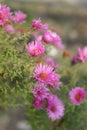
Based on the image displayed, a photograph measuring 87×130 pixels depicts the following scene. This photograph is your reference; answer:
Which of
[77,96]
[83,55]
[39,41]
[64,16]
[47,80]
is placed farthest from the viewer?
[64,16]

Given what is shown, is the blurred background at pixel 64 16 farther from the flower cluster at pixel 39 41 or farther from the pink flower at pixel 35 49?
the pink flower at pixel 35 49

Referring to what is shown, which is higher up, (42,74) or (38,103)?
(42,74)

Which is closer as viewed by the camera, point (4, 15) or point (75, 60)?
point (4, 15)

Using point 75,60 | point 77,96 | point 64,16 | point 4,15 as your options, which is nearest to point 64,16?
point 64,16

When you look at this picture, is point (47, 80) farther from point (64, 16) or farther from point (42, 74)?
point (64, 16)

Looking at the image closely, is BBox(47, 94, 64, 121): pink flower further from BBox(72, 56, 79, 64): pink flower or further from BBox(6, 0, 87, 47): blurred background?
BBox(6, 0, 87, 47): blurred background

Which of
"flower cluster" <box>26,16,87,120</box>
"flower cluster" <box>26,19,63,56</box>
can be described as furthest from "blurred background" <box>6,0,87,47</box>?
"flower cluster" <box>26,19,63,56</box>

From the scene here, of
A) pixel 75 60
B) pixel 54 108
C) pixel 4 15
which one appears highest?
pixel 4 15
